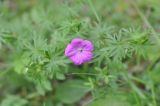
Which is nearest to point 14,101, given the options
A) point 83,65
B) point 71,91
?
point 71,91

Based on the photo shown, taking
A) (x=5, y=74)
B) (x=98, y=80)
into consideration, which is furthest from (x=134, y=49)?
(x=5, y=74)

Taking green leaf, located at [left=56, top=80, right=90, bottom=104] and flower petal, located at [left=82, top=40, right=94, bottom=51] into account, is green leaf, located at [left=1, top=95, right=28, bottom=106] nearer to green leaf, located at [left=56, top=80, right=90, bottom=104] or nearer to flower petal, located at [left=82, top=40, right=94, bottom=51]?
green leaf, located at [left=56, top=80, right=90, bottom=104]

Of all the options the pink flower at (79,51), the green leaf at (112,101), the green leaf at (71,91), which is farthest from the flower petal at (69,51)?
the green leaf at (71,91)

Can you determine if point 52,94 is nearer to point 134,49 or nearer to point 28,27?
point 28,27

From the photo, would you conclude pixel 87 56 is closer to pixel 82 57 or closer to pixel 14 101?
pixel 82 57

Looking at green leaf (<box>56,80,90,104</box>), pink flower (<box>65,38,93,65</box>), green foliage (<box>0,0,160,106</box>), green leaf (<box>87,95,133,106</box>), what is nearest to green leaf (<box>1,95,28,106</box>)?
green foliage (<box>0,0,160,106</box>)

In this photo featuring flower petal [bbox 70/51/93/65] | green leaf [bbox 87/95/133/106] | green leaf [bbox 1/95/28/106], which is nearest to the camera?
flower petal [bbox 70/51/93/65]

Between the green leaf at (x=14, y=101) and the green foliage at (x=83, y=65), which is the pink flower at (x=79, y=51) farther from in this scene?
the green leaf at (x=14, y=101)
